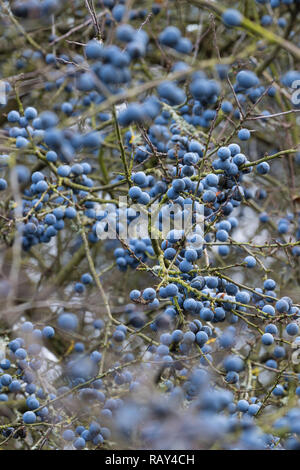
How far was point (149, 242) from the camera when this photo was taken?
294 cm

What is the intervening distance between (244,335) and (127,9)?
2.03m

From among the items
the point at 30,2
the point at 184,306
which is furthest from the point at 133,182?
the point at 30,2

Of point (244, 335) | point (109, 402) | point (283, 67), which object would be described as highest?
point (283, 67)

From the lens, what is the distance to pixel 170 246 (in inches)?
91.6

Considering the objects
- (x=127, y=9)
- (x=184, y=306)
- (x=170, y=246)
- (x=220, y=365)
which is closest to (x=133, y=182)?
(x=170, y=246)

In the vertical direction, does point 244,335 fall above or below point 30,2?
below

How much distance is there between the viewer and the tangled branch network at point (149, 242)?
155 cm

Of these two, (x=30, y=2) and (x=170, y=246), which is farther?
(x=170, y=246)

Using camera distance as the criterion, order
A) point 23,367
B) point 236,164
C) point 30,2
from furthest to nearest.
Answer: point 23,367 < point 236,164 < point 30,2

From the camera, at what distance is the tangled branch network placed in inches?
61.1

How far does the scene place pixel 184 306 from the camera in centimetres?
213

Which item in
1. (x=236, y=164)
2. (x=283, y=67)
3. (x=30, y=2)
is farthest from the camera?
(x=283, y=67)

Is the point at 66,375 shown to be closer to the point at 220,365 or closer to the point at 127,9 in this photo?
the point at 220,365

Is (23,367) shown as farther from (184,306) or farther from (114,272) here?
(114,272)
